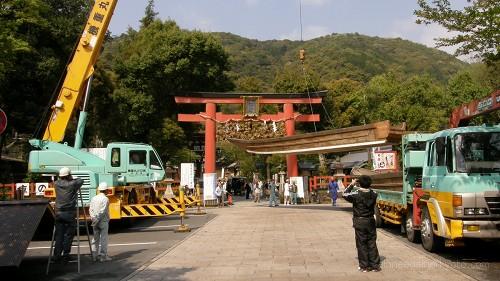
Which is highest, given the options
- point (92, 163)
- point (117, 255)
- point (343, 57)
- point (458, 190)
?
point (343, 57)

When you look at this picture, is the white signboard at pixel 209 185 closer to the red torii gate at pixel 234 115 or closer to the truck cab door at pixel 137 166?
the red torii gate at pixel 234 115

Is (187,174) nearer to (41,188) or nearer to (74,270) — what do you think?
(41,188)

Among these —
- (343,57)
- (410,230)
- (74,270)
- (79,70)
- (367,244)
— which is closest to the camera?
(367,244)

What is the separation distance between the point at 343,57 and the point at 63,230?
242 ft

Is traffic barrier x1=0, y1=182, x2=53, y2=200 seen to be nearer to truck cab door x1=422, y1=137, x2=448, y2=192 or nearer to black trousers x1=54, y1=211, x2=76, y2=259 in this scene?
black trousers x1=54, y1=211, x2=76, y2=259

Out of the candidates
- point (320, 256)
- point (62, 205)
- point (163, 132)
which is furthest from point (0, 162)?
point (320, 256)

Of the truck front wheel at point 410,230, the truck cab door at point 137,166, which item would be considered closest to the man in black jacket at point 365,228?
the truck front wheel at point 410,230

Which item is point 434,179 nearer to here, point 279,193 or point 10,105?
point 279,193

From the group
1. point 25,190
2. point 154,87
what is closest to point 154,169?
point 25,190

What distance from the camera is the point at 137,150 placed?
18422mm

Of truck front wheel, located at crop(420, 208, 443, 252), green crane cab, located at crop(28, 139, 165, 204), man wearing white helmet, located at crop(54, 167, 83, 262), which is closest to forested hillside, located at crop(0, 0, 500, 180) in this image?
green crane cab, located at crop(28, 139, 165, 204)

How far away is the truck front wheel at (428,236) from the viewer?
10.5m

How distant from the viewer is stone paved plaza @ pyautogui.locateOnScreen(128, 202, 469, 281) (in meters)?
8.53

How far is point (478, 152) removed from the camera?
9906mm
